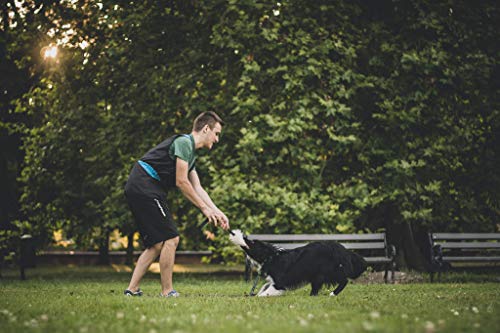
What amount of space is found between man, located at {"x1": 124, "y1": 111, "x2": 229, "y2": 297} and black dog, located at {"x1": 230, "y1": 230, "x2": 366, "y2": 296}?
0.69 metres

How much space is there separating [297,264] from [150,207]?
1799 mm

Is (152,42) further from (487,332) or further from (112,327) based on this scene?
(487,332)

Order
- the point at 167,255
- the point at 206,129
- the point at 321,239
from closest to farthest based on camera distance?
the point at 167,255 < the point at 206,129 < the point at 321,239

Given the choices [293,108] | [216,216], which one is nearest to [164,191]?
[216,216]

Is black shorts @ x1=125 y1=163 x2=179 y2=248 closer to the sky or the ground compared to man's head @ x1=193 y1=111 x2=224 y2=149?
closer to the ground

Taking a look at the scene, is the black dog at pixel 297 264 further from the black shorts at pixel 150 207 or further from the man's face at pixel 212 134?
the man's face at pixel 212 134

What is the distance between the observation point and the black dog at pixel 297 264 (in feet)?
23.3

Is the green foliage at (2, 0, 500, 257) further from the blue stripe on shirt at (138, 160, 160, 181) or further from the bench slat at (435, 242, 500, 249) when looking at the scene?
the blue stripe on shirt at (138, 160, 160, 181)

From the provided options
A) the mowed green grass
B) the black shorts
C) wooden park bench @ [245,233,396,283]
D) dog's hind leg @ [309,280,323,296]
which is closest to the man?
the black shorts

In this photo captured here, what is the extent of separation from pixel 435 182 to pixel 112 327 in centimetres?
903

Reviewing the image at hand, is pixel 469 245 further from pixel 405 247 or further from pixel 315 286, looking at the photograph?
pixel 315 286

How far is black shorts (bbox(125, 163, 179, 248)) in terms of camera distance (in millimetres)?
6750

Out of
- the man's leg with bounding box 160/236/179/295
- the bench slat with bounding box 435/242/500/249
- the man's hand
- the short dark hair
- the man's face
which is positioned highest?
the short dark hair

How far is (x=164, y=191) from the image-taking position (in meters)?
7.00
